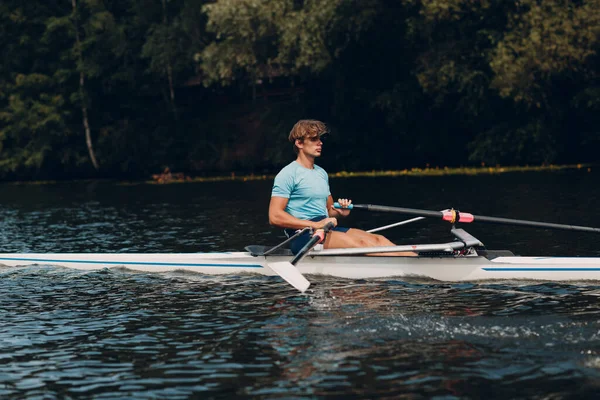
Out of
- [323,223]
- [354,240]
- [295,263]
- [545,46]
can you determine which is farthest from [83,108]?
[295,263]

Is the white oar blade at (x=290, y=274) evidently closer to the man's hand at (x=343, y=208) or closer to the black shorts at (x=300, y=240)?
the black shorts at (x=300, y=240)

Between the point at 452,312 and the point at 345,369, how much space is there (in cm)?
250

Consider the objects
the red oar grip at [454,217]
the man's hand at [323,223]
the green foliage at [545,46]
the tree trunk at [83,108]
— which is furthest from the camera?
the tree trunk at [83,108]

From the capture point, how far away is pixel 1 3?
175 ft

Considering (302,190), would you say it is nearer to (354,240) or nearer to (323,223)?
(323,223)

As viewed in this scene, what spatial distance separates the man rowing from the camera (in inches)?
454

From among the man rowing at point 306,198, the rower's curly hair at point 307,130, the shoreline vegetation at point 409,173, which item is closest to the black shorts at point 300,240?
the man rowing at point 306,198

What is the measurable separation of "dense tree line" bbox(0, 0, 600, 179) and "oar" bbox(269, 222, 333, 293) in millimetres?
26673

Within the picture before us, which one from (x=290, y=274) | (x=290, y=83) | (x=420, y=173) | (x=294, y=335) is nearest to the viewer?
(x=294, y=335)

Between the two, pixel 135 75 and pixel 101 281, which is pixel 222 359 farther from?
pixel 135 75

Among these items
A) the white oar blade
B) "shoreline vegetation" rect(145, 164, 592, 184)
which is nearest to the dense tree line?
"shoreline vegetation" rect(145, 164, 592, 184)

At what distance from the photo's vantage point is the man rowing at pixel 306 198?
11523 mm

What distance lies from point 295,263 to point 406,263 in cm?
148

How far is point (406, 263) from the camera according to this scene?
11.9 m
